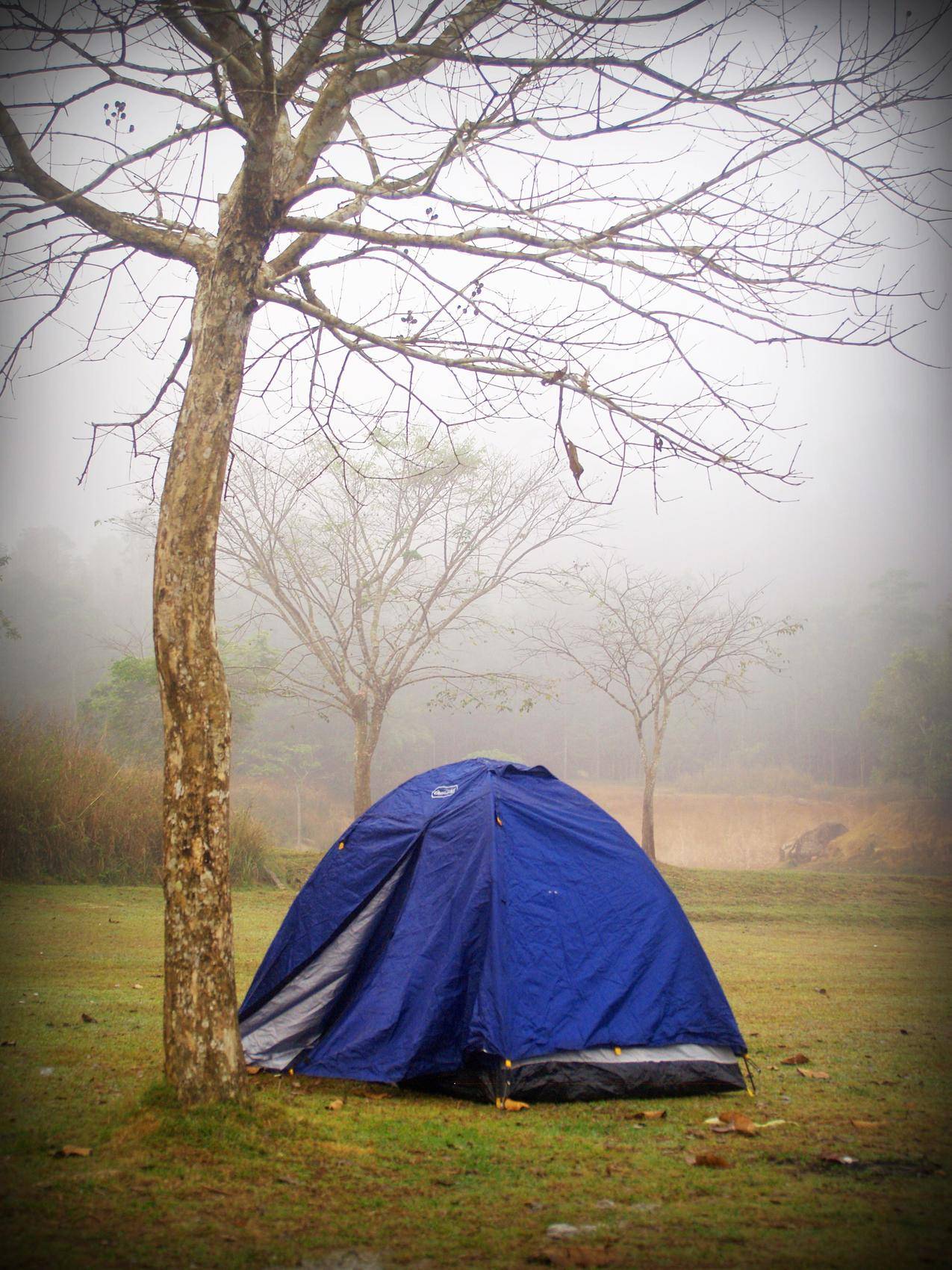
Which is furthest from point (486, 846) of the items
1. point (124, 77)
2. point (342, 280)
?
point (124, 77)

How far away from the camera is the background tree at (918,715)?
32719 millimetres

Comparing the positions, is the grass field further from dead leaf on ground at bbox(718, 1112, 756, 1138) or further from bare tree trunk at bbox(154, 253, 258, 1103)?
bare tree trunk at bbox(154, 253, 258, 1103)

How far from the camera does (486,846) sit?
4.89 m

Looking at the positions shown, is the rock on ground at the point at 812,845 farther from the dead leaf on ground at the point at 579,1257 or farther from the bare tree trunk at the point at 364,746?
the dead leaf on ground at the point at 579,1257

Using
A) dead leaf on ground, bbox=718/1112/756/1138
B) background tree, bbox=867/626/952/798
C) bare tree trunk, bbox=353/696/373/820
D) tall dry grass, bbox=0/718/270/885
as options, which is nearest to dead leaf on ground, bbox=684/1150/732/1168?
dead leaf on ground, bbox=718/1112/756/1138

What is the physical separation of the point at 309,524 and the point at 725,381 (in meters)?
20.6

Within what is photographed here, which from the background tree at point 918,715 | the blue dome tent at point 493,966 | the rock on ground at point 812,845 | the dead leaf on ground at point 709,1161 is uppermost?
the background tree at point 918,715

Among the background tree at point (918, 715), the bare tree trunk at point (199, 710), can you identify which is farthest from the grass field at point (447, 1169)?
the background tree at point (918, 715)

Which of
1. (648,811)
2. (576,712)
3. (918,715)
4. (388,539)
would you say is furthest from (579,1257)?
(576,712)

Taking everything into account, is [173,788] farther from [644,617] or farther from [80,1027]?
[644,617]

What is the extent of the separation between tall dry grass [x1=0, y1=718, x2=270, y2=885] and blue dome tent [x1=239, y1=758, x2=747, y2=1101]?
917cm

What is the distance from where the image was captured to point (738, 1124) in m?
3.98

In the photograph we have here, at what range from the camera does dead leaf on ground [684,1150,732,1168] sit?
11.4ft

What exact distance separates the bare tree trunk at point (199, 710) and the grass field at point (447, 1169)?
12.1 inches
